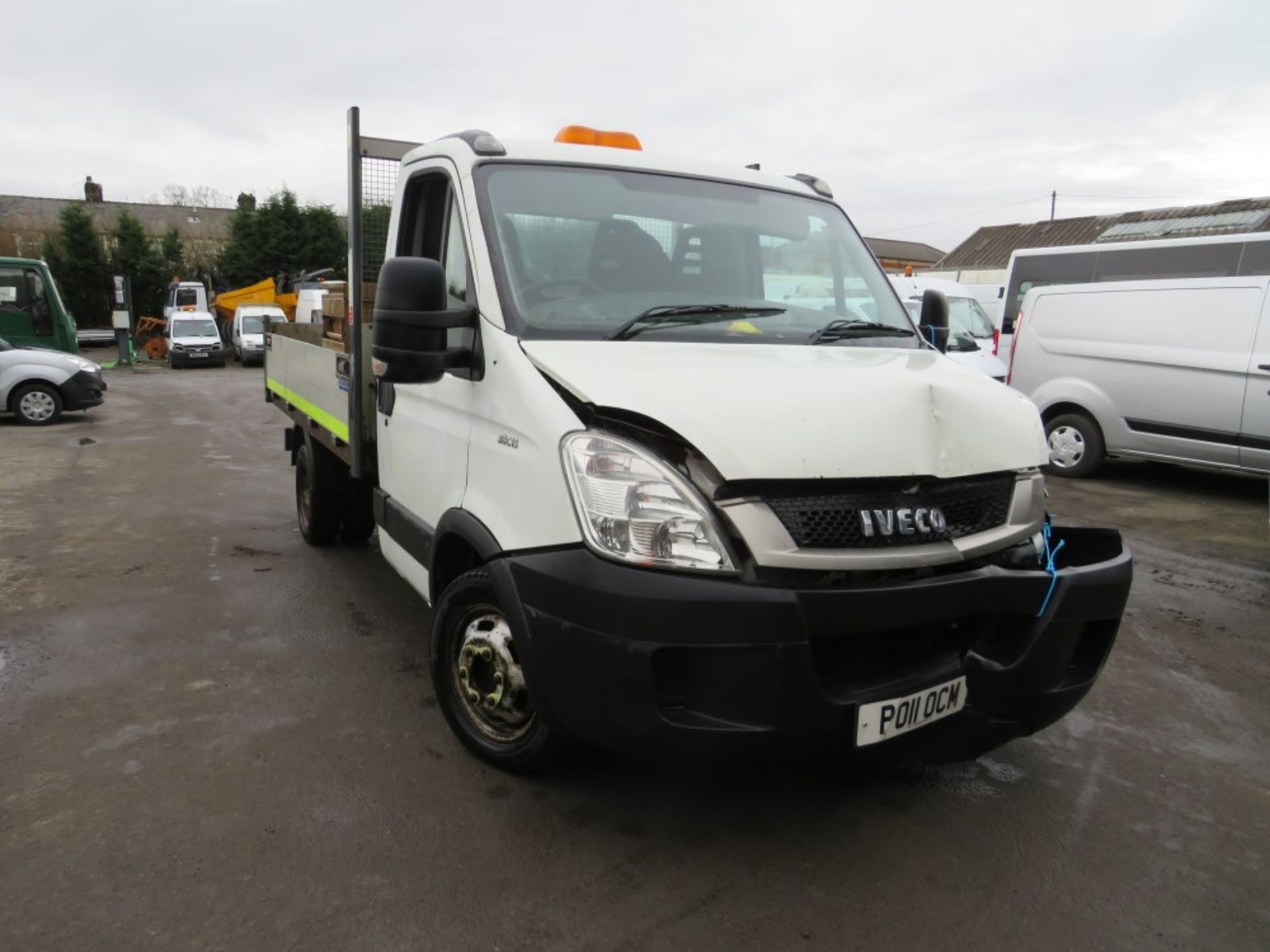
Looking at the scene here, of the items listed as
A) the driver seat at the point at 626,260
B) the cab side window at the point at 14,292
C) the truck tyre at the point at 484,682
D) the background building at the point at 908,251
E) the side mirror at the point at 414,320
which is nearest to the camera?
the side mirror at the point at 414,320

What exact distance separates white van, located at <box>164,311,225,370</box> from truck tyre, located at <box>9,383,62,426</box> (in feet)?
46.8

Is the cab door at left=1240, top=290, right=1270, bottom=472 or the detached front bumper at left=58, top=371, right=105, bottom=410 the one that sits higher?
the cab door at left=1240, top=290, right=1270, bottom=472

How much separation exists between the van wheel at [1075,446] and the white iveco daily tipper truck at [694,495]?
716cm

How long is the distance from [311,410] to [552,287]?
298 cm

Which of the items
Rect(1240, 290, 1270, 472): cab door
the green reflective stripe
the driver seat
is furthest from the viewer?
Rect(1240, 290, 1270, 472): cab door

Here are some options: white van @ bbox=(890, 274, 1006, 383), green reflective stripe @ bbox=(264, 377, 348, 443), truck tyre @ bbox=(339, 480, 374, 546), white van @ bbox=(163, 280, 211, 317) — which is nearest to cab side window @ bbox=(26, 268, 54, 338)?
green reflective stripe @ bbox=(264, 377, 348, 443)

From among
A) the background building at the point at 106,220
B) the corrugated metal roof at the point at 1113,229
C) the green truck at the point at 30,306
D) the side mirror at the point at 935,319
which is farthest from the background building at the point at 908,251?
the side mirror at the point at 935,319

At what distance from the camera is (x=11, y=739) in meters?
3.48

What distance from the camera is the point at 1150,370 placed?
920cm

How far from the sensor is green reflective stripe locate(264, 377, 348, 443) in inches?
184

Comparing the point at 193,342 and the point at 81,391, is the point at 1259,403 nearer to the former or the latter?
the point at 81,391

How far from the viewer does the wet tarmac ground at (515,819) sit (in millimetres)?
2469

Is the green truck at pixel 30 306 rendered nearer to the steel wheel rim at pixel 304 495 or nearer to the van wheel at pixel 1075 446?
the steel wheel rim at pixel 304 495

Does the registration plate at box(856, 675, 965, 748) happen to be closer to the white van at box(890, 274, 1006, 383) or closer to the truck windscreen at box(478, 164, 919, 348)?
the truck windscreen at box(478, 164, 919, 348)
